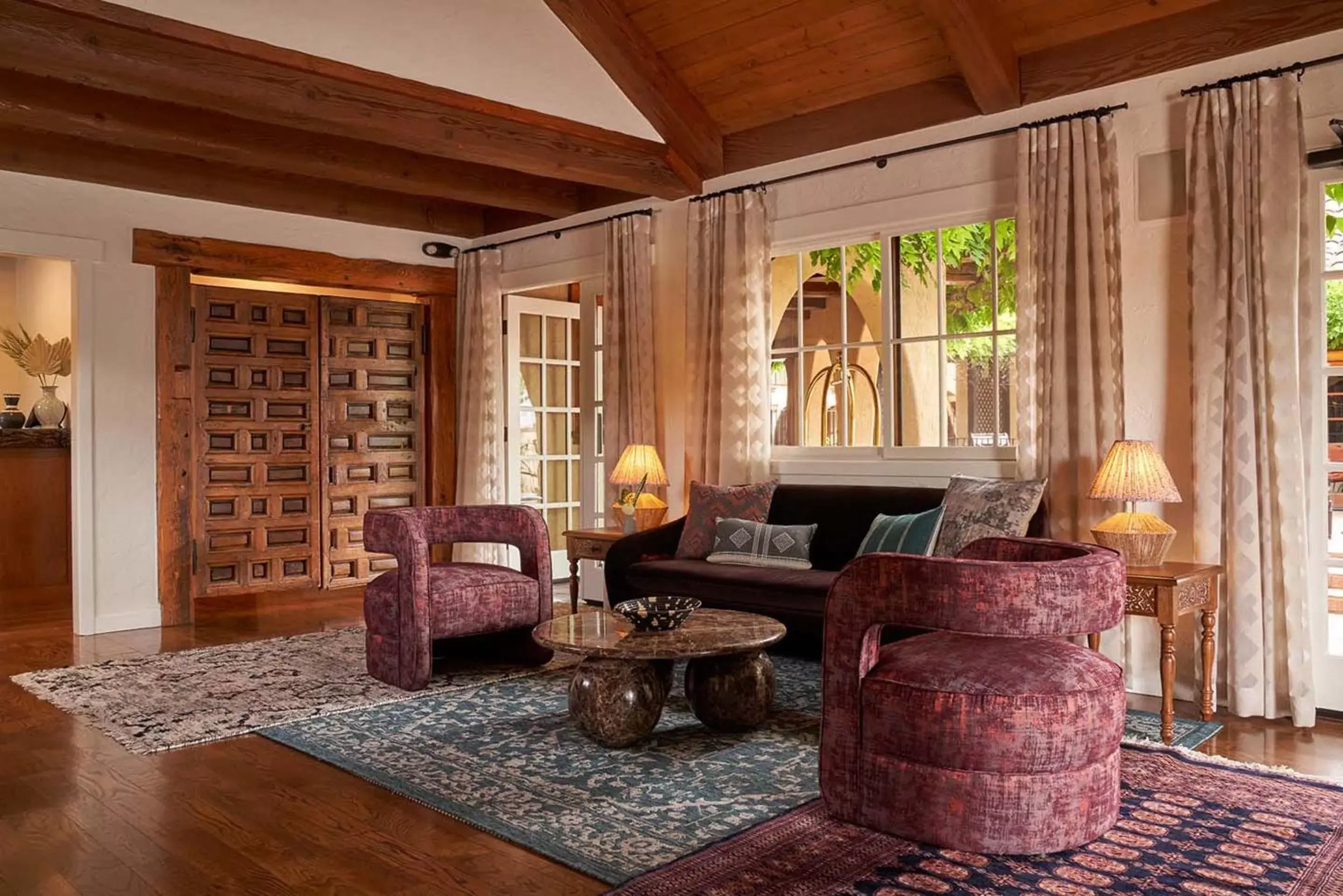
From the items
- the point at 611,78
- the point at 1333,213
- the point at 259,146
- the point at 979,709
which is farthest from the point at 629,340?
the point at 979,709

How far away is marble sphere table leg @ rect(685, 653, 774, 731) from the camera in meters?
3.59

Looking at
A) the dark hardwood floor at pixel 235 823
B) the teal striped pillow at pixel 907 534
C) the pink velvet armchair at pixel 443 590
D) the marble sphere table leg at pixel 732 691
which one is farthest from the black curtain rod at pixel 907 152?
the marble sphere table leg at pixel 732 691

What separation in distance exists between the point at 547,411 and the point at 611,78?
2.71 metres

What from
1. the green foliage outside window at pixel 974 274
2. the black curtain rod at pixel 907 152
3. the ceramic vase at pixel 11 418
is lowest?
the ceramic vase at pixel 11 418

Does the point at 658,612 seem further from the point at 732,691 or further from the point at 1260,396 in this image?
the point at 1260,396

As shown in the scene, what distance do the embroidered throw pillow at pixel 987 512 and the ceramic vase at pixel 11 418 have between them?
22.7 ft

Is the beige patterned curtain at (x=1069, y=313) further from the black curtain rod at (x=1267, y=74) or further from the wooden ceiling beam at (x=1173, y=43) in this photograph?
the black curtain rod at (x=1267, y=74)

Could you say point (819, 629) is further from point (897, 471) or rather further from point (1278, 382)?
point (1278, 382)

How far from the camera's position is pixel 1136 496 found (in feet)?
12.7

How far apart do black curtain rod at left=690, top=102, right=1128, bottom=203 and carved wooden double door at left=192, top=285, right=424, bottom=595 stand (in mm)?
2957

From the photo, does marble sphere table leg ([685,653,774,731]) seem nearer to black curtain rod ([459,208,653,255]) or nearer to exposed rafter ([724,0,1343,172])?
exposed rafter ([724,0,1343,172])

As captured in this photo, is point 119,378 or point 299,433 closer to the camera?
point 119,378

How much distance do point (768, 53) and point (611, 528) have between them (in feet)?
8.83

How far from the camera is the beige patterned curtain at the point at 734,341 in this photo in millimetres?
5652
